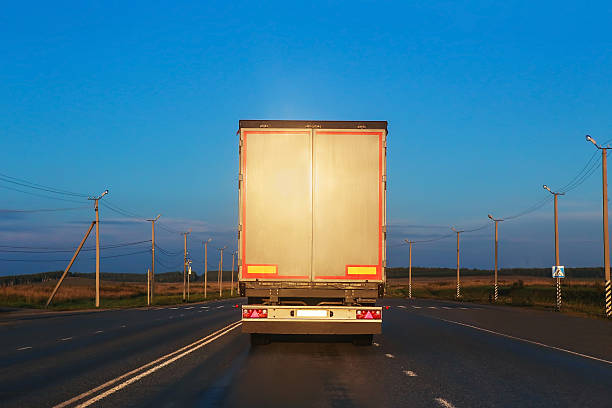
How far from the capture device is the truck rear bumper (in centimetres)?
1468

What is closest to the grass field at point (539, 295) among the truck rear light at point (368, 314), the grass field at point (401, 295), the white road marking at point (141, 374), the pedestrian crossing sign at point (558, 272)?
the grass field at point (401, 295)

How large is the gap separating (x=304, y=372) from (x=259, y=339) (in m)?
4.48

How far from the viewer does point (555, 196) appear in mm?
46969

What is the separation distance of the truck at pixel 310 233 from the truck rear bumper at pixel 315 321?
0.07 feet

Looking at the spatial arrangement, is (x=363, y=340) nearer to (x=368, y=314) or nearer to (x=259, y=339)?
(x=368, y=314)

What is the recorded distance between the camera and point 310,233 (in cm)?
1477

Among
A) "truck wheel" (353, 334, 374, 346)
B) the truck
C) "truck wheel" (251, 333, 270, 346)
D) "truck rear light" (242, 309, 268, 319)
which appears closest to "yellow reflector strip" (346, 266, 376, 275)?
the truck

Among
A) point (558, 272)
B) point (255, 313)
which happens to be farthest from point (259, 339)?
point (558, 272)

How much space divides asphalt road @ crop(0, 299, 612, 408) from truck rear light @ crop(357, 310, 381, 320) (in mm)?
805

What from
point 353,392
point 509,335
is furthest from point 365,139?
point 509,335

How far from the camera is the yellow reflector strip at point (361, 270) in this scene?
582 inches

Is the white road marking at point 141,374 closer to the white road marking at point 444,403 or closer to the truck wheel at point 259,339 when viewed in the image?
the truck wheel at point 259,339

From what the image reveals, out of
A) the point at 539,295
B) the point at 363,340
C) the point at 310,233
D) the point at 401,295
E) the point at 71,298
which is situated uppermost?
the point at 310,233

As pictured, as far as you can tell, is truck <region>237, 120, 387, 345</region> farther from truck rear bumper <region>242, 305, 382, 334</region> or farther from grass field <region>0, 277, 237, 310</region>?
grass field <region>0, 277, 237, 310</region>
